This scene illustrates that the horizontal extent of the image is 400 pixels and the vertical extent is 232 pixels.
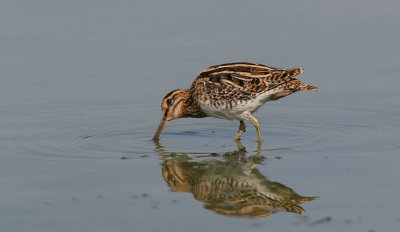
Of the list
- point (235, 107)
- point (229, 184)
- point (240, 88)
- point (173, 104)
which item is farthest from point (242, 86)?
point (229, 184)

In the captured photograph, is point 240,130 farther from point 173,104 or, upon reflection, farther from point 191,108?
point 173,104

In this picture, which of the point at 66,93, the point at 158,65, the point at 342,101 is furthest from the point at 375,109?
the point at 66,93

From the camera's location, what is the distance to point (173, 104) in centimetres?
1213

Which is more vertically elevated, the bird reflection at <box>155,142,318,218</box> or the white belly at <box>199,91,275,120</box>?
the white belly at <box>199,91,275,120</box>

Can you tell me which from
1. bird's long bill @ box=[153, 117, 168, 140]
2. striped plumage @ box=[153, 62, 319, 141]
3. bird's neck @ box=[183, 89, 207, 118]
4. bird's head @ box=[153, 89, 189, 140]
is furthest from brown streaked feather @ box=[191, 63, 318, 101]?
bird's long bill @ box=[153, 117, 168, 140]

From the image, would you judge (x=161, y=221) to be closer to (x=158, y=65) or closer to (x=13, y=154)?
(x=13, y=154)

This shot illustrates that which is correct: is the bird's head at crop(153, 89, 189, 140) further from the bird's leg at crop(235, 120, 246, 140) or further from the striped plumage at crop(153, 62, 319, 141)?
the bird's leg at crop(235, 120, 246, 140)

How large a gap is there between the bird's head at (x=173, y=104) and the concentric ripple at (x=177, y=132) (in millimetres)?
272

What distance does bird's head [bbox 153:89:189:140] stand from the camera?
1210 cm

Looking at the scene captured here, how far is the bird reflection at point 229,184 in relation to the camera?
792 centimetres

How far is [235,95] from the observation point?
11.4m

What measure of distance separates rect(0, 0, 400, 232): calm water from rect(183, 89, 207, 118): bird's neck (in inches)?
10.9

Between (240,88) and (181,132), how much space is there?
1.49 metres

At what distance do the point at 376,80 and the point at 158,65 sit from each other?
4258mm
